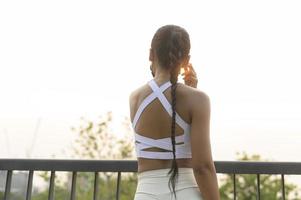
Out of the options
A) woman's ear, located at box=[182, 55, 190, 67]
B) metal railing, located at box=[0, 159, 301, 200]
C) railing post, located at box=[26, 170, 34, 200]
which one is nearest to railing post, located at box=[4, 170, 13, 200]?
metal railing, located at box=[0, 159, 301, 200]

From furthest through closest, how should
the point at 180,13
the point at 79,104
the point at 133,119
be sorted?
the point at 79,104 < the point at 180,13 < the point at 133,119

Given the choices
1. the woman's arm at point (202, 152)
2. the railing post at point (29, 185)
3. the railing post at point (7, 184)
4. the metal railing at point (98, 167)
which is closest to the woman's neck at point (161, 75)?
the woman's arm at point (202, 152)

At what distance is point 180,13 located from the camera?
3.91 metres

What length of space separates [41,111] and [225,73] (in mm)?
2417

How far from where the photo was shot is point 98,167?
7.38 feet

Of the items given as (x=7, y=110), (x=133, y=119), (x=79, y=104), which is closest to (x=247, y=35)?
(x=79, y=104)

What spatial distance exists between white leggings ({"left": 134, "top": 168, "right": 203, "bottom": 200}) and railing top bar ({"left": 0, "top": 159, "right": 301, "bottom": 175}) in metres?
0.79

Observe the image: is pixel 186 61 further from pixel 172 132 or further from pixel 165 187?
pixel 165 187

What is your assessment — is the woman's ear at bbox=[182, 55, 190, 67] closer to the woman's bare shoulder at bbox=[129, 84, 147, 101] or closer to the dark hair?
the dark hair

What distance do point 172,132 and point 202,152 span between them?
13 centimetres

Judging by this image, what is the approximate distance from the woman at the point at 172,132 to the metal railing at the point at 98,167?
0.79 metres

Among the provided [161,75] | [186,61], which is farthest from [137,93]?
[186,61]

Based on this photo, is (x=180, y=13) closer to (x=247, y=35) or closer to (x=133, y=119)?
(x=247, y=35)

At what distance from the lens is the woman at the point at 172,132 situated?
4.45 ft
